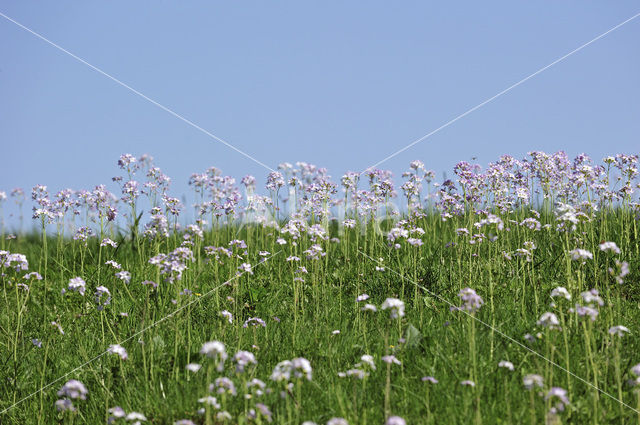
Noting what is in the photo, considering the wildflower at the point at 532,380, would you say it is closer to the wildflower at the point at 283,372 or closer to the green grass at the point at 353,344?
the green grass at the point at 353,344

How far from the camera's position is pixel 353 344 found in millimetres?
4195

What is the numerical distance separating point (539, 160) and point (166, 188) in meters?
3.83

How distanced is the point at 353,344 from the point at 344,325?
0.97ft

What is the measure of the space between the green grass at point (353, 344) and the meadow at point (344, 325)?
0.6 inches

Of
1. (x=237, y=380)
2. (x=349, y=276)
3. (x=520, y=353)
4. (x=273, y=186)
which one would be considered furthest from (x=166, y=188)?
(x=520, y=353)

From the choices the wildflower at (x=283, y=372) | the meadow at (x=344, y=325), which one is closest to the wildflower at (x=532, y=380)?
the meadow at (x=344, y=325)

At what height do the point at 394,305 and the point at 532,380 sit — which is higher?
the point at 394,305

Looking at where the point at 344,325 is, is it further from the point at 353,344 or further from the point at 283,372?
the point at 283,372

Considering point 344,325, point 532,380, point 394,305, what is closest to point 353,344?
point 344,325

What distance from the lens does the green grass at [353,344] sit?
10.7 feet

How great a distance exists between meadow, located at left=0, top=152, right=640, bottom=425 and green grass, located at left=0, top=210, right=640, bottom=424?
15 mm

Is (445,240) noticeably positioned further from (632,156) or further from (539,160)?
(632,156)

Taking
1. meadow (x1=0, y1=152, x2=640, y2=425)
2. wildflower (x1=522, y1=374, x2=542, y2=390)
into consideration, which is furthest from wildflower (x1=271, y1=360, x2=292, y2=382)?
wildflower (x1=522, y1=374, x2=542, y2=390)

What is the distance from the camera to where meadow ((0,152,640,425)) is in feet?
10.5
